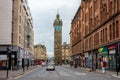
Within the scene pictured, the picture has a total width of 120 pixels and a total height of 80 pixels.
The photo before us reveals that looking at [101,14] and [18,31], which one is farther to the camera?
[18,31]

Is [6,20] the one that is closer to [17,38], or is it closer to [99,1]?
[17,38]

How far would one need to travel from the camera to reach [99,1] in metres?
86.8

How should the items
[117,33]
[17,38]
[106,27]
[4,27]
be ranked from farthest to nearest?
[17,38], [4,27], [106,27], [117,33]

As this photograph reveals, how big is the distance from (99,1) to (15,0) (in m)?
20.2

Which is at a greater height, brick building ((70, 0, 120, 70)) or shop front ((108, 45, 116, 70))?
brick building ((70, 0, 120, 70))

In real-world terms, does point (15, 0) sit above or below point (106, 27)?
above

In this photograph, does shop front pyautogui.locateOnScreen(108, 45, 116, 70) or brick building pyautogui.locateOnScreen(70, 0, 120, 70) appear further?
shop front pyautogui.locateOnScreen(108, 45, 116, 70)

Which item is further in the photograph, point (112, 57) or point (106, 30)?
point (106, 30)

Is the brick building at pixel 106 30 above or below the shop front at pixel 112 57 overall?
above

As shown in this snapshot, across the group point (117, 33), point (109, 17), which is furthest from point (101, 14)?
point (117, 33)

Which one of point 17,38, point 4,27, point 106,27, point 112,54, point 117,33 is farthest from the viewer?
point 17,38

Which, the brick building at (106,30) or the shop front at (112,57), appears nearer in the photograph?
the brick building at (106,30)

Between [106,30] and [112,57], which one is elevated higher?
[106,30]

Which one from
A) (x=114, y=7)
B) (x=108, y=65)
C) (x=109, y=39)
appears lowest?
(x=108, y=65)
